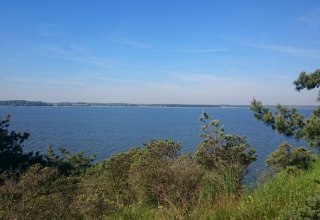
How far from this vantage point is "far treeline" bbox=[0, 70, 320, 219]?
468 cm

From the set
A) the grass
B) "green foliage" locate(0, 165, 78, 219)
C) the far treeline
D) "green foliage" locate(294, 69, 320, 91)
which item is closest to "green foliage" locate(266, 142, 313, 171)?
the far treeline

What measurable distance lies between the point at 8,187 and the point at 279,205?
7.89 m

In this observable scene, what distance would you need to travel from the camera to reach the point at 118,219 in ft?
20.1

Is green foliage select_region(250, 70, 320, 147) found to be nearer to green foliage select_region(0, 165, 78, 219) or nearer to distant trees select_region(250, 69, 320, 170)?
distant trees select_region(250, 69, 320, 170)

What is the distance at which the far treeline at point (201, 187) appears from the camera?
184 inches

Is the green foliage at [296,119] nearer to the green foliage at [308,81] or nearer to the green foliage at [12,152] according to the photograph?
the green foliage at [308,81]

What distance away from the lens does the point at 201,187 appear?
6070mm

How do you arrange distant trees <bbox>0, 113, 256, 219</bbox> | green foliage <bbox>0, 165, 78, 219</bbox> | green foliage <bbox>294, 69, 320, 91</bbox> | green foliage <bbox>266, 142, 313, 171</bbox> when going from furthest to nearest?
green foliage <bbox>266, 142, 313, 171</bbox>
green foliage <bbox>294, 69, 320, 91</bbox>
green foliage <bbox>0, 165, 78, 219</bbox>
distant trees <bbox>0, 113, 256, 219</bbox>

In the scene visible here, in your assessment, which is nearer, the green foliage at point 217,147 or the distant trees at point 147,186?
the distant trees at point 147,186

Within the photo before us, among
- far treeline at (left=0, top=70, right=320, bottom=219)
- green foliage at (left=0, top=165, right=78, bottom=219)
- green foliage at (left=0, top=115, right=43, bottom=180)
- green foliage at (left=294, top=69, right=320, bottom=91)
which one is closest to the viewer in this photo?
far treeline at (left=0, top=70, right=320, bottom=219)

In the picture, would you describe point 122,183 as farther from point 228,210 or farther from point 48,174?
point 228,210

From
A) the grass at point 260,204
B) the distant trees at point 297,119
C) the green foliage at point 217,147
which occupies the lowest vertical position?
the green foliage at point 217,147

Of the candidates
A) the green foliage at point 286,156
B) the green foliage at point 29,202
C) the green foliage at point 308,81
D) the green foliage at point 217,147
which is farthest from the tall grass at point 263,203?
the green foliage at point 286,156

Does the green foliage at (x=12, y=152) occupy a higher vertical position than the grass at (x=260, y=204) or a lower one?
→ lower
